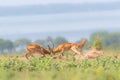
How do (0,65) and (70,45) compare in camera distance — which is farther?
(70,45)

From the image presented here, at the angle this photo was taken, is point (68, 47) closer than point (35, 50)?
No

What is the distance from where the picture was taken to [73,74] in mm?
12539

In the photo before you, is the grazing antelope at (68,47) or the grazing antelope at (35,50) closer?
the grazing antelope at (35,50)

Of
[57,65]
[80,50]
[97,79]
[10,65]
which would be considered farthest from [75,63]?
[97,79]

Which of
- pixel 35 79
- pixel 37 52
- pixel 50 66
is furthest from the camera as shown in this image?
pixel 37 52

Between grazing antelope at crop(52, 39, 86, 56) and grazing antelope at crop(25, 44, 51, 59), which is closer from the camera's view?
grazing antelope at crop(25, 44, 51, 59)

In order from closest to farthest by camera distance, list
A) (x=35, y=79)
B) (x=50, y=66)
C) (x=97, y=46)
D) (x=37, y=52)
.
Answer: (x=35, y=79) < (x=50, y=66) < (x=37, y=52) < (x=97, y=46)

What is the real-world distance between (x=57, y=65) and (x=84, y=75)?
5245mm

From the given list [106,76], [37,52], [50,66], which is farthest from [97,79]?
[37,52]

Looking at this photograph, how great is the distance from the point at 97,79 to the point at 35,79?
129cm

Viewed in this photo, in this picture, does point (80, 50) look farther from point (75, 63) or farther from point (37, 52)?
point (75, 63)

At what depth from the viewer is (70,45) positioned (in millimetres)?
23109

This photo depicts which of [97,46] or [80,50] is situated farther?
[97,46]

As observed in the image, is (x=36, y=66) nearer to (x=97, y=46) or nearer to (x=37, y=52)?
(x=37, y=52)
